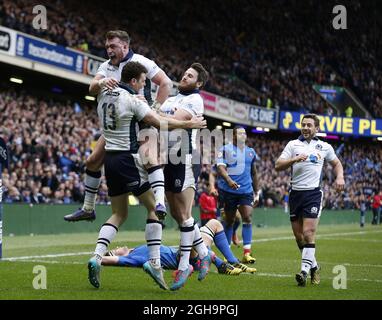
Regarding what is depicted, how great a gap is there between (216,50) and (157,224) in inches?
1662

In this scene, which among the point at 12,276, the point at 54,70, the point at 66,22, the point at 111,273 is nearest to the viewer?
the point at 12,276

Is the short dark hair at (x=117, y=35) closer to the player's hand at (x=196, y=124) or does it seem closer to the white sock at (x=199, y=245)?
the player's hand at (x=196, y=124)

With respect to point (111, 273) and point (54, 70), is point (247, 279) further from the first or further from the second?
point (54, 70)

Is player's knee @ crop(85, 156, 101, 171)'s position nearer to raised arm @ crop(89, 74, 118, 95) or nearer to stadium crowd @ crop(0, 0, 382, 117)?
raised arm @ crop(89, 74, 118, 95)

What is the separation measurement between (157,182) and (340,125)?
137ft

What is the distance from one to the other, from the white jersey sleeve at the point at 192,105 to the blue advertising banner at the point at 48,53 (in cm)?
1786

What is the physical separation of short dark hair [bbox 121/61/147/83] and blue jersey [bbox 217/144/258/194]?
603 cm

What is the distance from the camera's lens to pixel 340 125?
49.2 m

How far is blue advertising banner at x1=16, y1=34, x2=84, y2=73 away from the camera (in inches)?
1044

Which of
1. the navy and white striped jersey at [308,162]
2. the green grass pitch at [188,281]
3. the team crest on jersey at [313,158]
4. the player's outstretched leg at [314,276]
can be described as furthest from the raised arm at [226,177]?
the player's outstretched leg at [314,276]

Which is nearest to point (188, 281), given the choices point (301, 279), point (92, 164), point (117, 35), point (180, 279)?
point (180, 279)

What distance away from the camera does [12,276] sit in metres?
9.94

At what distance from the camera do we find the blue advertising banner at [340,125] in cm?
4722
